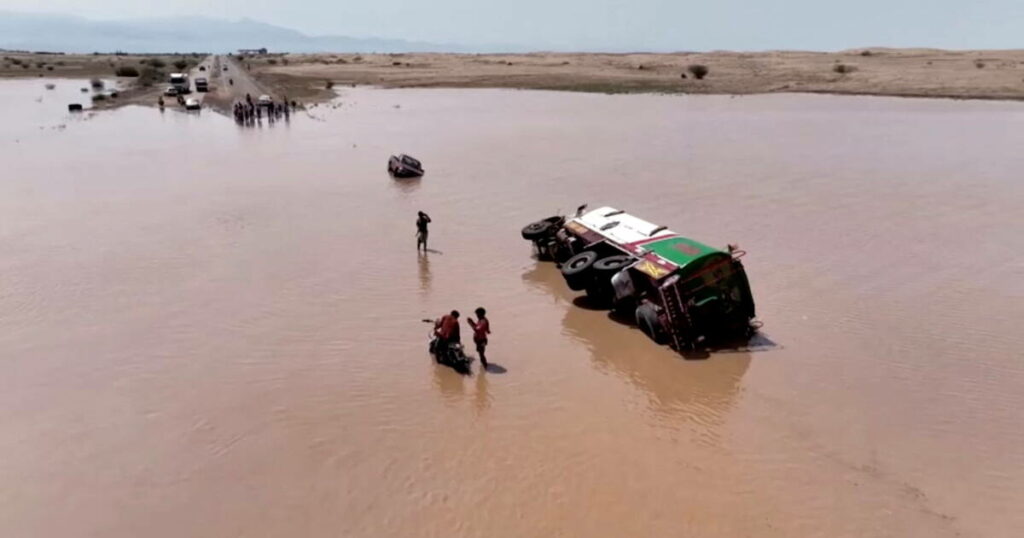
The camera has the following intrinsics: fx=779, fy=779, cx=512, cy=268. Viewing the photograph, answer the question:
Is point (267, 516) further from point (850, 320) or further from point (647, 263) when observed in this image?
point (850, 320)

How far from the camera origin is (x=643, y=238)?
16.8 m

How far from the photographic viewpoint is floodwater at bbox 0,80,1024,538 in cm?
1000

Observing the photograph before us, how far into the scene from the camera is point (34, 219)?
934 inches

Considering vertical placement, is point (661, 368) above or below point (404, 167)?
below

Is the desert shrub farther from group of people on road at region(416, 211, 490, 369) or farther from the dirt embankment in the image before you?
group of people on road at region(416, 211, 490, 369)

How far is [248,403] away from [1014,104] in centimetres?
6017

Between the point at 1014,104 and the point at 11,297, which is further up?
the point at 1014,104

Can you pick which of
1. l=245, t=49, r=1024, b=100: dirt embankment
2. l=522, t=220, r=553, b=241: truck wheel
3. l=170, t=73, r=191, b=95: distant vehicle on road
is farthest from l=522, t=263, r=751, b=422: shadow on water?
l=170, t=73, r=191, b=95: distant vehicle on road

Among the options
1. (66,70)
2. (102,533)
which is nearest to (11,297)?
(102,533)

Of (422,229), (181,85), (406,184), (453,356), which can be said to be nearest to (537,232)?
(422,229)

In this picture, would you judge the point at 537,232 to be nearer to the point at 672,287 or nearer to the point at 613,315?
the point at 613,315

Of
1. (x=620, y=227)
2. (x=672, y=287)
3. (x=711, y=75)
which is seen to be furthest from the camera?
(x=711, y=75)

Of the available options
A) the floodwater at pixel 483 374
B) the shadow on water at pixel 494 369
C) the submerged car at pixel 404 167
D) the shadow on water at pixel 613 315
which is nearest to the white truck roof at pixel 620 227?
the shadow on water at pixel 613 315

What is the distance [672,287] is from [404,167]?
59.8ft
